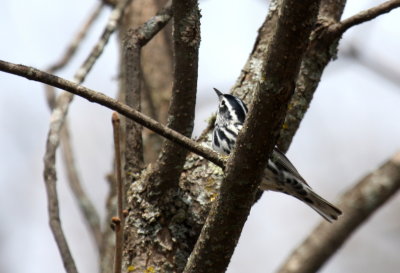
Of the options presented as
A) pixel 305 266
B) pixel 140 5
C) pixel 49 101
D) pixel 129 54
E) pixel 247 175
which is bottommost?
pixel 305 266

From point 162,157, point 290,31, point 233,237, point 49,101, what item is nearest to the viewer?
point 290,31

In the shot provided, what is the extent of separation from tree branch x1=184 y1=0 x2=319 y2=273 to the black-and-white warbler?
5.24 feet

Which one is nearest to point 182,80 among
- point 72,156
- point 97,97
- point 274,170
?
point 97,97

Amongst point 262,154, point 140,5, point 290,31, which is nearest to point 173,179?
point 262,154

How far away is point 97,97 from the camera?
2.03 m

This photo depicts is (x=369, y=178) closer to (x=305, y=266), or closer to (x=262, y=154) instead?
(x=305, y=266)

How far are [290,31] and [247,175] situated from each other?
455 millimetres

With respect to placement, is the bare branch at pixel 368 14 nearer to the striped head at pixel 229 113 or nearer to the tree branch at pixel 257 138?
the tree branch at pixel 257 138

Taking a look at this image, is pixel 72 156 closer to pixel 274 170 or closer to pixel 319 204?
pixel 274 170

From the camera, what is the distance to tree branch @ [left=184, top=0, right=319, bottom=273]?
184 cm

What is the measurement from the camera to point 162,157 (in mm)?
2670

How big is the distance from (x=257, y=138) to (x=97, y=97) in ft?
1.51

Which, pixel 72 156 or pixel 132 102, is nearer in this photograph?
pixel 132 102

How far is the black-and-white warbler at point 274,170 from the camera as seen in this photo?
3873mm
